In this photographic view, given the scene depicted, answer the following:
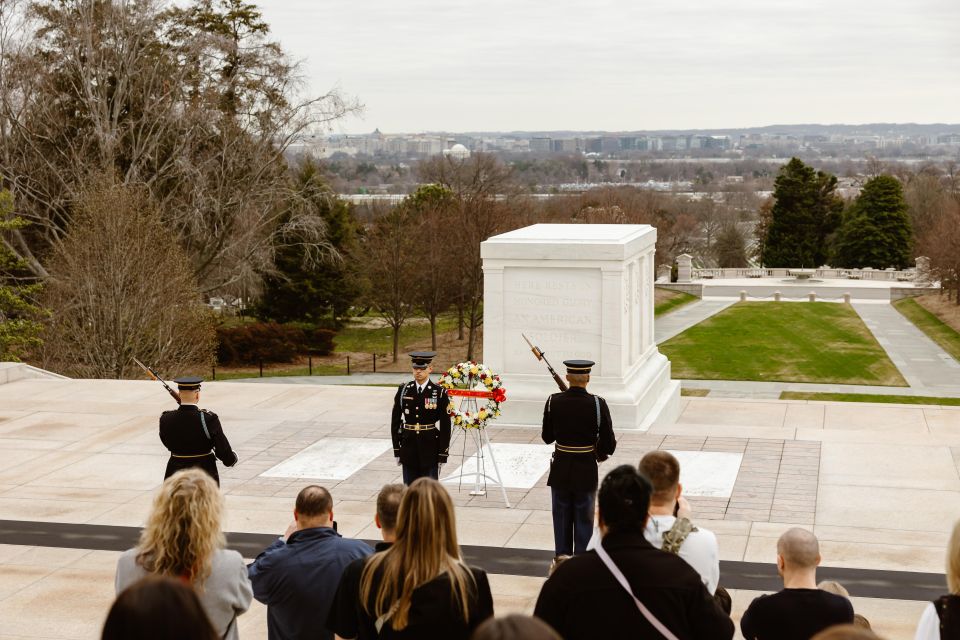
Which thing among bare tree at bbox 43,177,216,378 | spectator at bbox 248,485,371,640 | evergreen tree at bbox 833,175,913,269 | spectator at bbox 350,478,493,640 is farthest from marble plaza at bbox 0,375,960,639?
evergreen tree at bbox 833,175,913,269

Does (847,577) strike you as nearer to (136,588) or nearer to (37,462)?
(136,588)

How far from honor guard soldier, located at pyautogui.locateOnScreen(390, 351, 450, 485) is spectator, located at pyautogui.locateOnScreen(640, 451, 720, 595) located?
5.22m

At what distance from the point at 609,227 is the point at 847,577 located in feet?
29.9

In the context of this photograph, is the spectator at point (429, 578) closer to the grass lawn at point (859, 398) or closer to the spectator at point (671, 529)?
the spectator at point (671, 529)

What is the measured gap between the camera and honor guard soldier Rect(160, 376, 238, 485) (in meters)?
9.16

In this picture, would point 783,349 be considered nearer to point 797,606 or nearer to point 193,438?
point 193,438

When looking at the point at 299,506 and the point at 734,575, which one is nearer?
the point at 299,506

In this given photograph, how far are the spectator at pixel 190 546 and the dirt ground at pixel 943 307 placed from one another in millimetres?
47446

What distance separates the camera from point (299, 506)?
17.9 feet

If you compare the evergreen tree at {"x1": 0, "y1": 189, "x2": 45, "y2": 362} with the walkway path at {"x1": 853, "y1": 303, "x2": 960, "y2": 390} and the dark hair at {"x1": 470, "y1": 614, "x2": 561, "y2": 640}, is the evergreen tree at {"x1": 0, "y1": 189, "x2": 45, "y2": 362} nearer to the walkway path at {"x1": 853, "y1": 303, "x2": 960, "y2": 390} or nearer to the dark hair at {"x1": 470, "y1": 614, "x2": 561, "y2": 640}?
the walkway path at {"x1": 853, "y1": 303, "x2": 960, "y2": 390}

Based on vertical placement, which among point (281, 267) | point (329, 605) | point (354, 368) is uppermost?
point (329, 605)

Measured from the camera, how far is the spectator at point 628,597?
169 inches

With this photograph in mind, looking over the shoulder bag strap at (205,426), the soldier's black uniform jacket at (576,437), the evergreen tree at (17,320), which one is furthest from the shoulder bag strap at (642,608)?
the evergreen tree at (17,320)

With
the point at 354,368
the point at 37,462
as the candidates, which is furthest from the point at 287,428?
the point at 354,368
